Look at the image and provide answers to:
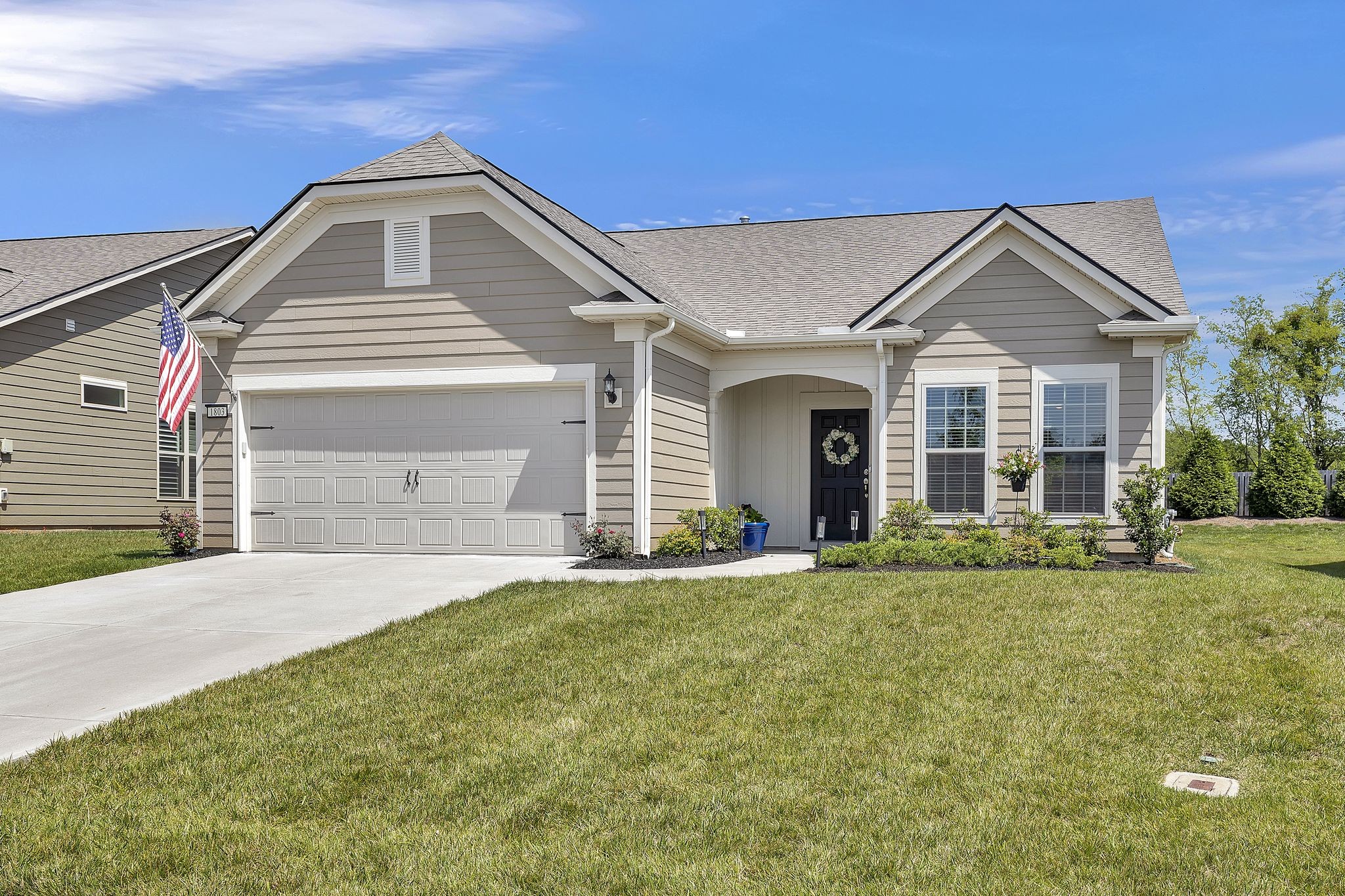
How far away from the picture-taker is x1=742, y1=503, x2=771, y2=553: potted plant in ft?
48.0

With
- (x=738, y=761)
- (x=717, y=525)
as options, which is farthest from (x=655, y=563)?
(x=738, y=761)

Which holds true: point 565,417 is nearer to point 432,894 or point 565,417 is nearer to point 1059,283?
point 1059,283

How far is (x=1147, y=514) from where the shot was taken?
12211 millimetres

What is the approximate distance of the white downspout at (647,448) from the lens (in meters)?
12.8

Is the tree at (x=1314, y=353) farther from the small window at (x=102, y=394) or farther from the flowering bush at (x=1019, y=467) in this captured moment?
the small window at (x=102, y=394)

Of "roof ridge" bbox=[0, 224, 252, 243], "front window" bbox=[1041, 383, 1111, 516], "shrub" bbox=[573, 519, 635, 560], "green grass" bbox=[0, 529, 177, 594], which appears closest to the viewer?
"green grass" bbox=[0, 529, 177, 594]

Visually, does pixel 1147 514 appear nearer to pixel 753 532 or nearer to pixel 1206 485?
pixel 753 532

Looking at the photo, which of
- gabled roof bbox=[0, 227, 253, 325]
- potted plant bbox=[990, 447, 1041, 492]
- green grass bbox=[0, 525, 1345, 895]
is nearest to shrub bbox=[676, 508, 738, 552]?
Result: potted plant bbox=[990, 447, 1041, 492]

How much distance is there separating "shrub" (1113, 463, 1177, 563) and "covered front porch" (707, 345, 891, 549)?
3.74 m

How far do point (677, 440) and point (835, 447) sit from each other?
3.08m

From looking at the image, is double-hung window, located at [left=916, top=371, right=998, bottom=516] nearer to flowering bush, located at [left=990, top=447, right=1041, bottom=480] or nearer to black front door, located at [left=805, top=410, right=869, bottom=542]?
flowering bush, located at [left=990, top=447, right=1041, bottom=480]

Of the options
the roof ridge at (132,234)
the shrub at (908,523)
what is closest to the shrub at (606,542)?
the shrub at (908,523)

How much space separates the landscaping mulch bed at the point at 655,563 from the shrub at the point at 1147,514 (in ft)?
14.7

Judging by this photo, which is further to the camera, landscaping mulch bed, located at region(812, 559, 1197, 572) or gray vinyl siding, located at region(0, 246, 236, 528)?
gray vinyl siding, located at region(0, 246, 236, 528)
